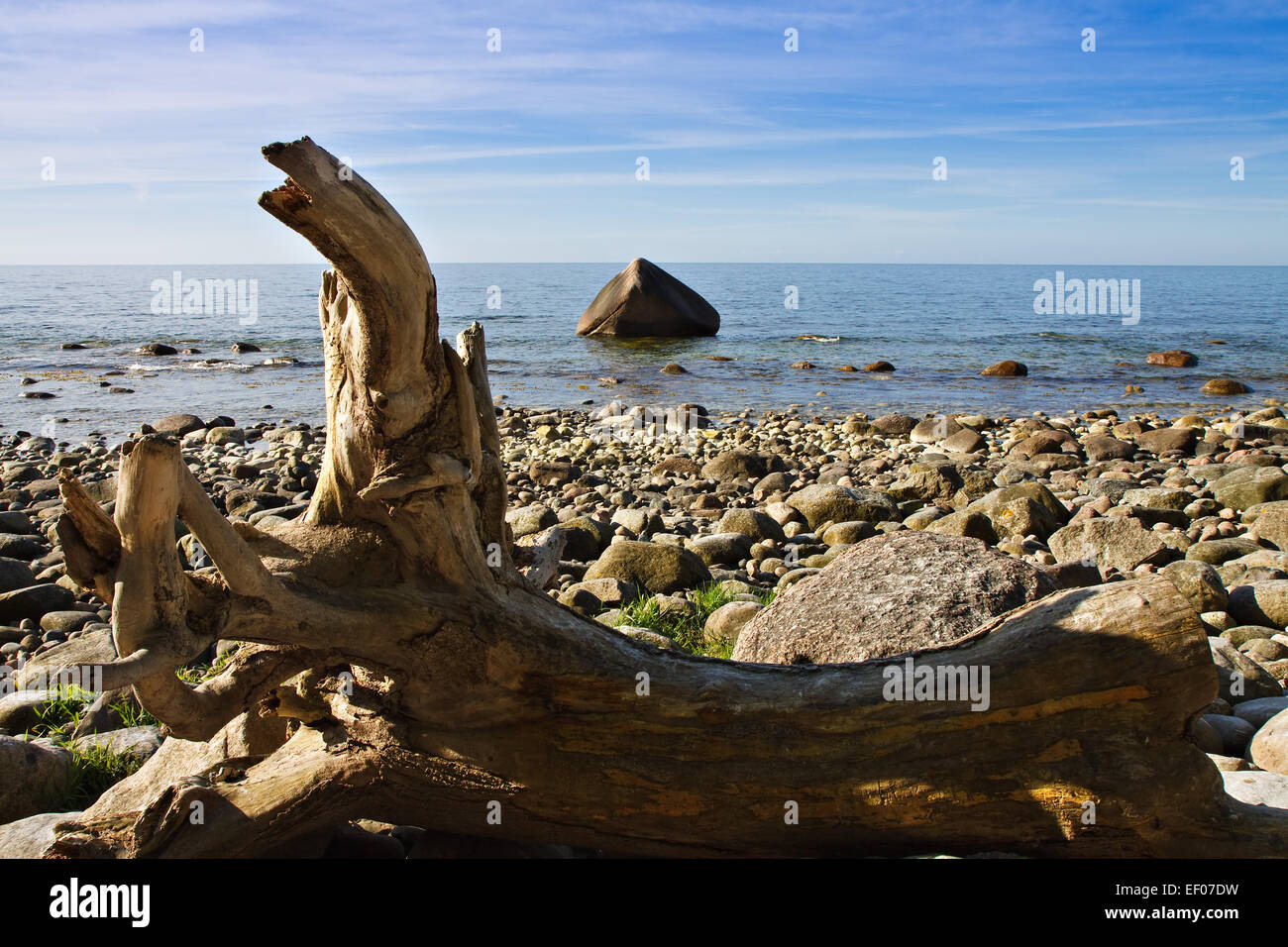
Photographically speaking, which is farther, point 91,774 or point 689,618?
point 689,618

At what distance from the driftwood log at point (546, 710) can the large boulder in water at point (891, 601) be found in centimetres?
105

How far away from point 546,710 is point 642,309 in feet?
95.3

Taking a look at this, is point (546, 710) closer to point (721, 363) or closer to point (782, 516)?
point (782, 516)

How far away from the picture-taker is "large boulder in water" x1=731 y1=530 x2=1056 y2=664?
4652 millimetres

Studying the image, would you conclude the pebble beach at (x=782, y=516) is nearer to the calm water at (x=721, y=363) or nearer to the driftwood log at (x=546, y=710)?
the driftwood log at (x=546, y=710)

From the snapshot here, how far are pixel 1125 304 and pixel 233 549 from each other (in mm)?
56543

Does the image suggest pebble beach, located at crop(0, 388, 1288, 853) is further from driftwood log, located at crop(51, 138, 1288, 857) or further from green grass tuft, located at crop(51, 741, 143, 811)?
driftwood log, located at crop(51, 138, 1288, 857)

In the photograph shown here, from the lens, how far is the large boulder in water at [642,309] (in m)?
31.9

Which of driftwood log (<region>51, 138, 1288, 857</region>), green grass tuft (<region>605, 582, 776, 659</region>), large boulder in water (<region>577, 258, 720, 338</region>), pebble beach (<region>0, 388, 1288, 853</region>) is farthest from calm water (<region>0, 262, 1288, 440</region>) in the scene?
driftwood log (<region>51, 138, 1288, 857</region>)

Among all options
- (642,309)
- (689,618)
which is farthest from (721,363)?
(689,618)

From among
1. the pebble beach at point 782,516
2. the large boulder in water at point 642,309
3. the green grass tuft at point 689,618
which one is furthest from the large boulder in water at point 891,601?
the large boulder in water at point 642,309

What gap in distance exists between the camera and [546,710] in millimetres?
3576

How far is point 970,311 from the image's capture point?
48.4 metres
